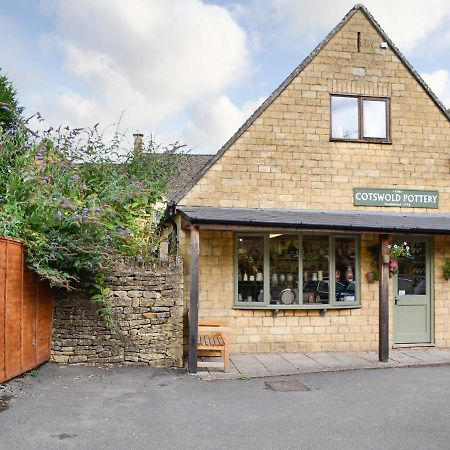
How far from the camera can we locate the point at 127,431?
6406 millimetres

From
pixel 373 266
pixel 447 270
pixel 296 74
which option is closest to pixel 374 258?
pixel 373 266

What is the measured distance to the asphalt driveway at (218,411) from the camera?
6.08 meters

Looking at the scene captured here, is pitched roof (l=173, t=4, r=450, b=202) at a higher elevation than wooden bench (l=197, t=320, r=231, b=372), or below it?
higher

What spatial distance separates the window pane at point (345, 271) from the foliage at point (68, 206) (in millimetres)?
3893

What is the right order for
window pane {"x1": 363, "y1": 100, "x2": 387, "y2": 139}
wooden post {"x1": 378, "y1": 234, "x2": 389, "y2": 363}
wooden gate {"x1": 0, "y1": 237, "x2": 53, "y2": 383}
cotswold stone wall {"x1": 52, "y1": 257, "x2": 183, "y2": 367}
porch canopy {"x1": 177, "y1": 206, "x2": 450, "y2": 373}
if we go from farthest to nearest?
window pane {"x1": 363, "y1": 100, "x2": 387, "y2": 139} < wooden post {"x1": 378, "y1": 234, "x2": 389, "y2": 363} < porch canopy {"x1": 177, "y1": 206, "x2": 450, "y2": 373} < cotswold stone wall {"x1": 52, "y1": 257, "x2": 183, "y2": 367} < wooden gate {"x1": 0, "y1": 237, "x2": 53, "y2": 383}

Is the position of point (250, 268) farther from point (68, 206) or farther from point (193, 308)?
point (68, 206)

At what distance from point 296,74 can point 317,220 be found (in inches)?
133

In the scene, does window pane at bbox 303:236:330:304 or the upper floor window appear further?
the upper floor window

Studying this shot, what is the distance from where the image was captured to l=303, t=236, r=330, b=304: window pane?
12.2m

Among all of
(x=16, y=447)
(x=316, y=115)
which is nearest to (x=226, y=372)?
(x=16, y=447)

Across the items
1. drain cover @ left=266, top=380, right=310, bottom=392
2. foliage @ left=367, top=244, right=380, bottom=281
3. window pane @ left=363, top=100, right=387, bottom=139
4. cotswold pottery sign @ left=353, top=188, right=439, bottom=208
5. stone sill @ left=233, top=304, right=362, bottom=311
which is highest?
window pane @ left=363, top=100, right=387, bottom=139

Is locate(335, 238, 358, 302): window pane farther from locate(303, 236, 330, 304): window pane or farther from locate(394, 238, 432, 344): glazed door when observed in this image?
locate(394, 238, 432, 344): glazed door

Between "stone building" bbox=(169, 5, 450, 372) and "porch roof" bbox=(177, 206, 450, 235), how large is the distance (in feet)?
0.29

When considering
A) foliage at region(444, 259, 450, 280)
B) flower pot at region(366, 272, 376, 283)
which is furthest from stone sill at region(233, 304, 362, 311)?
foliage at region(444, 259, 450, 280)
